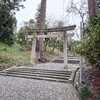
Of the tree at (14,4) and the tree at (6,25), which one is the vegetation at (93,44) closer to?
the tree at (6,25)

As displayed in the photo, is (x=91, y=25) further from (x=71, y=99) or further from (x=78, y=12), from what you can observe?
(x=78, y=12)

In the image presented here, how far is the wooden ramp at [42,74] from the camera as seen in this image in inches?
374

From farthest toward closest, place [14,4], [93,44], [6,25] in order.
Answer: [14,4]
[6,25]
[93,44]

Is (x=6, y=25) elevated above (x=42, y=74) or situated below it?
above

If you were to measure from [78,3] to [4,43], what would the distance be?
11620 millimetres

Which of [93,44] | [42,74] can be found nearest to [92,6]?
[42,74]

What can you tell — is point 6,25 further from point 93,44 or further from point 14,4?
point 93,44

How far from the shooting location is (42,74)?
10.6 meters

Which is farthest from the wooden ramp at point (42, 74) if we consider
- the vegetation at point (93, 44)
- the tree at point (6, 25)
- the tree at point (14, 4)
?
the tree at point (14, 4)

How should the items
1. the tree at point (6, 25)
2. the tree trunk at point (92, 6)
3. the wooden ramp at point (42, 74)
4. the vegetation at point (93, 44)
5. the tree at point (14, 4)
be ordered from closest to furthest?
the vegetation at point (93, 44) < the wooden ramp at point (42, 74) < the tree trunk at point (92, 6) < the tree at point (6, 25) < the tree at point (14, 4)

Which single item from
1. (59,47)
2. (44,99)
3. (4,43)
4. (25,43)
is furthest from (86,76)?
(59,47)

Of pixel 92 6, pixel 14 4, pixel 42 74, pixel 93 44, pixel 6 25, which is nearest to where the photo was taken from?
pixel 93 44

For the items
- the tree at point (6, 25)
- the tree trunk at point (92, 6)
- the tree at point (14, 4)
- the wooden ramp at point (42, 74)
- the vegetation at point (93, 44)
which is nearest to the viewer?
the vegetation at point (93, 44)

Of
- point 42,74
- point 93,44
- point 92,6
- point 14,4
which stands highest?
point 14,4
